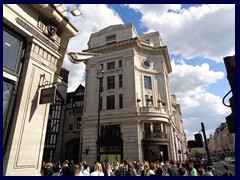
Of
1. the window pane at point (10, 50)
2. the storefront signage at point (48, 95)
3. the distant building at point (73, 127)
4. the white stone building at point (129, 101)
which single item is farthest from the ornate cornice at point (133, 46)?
the storefront signage at point (48, 95)

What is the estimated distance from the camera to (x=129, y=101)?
84.6 feet

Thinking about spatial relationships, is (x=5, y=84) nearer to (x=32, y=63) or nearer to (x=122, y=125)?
(x=32, y=63)

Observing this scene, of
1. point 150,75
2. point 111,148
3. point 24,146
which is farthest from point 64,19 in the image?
point 150,75

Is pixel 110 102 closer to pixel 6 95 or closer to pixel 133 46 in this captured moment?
pixel 133 46

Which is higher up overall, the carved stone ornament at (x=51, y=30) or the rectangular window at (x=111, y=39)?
the rectangular window at (x=111, y=39)

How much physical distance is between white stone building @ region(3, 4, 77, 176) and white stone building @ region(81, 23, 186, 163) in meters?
17.0

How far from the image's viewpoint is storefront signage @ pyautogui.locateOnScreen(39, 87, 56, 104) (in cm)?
742

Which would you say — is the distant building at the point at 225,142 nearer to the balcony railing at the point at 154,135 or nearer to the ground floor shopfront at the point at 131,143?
the ground floor shopfront at the point at 131,143

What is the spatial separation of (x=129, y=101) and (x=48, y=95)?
1879 cm

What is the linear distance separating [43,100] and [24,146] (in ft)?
6.50

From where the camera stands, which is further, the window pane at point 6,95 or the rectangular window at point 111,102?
the rectangular window at point 111,102

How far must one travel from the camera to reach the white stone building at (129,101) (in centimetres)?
2367

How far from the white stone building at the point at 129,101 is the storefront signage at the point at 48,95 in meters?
17.3

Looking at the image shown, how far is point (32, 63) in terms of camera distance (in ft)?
26.2
